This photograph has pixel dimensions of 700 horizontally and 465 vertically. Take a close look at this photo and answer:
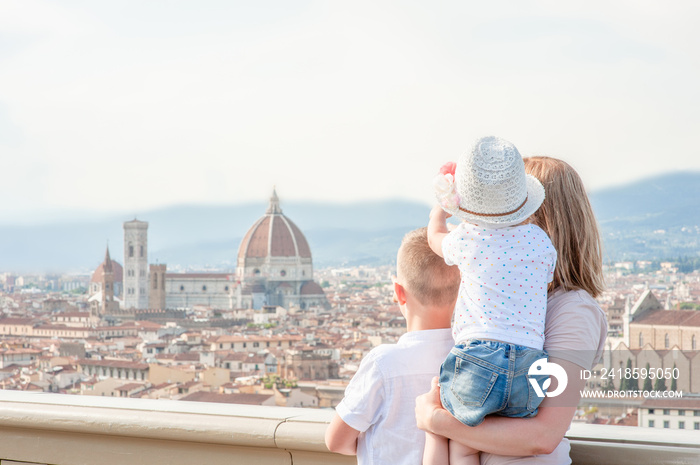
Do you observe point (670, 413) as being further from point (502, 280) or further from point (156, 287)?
point (156, 287)

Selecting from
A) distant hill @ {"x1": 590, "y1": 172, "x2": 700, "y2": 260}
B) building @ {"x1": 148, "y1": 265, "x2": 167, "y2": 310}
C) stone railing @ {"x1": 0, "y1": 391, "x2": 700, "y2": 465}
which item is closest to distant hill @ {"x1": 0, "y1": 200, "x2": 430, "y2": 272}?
building @ {"x1": 148, "y1": 265, "x2": 167, "y2": 310}

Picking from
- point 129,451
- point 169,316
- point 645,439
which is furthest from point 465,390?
point 169,316

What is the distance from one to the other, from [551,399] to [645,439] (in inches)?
6.7

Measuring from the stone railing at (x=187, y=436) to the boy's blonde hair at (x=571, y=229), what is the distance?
163 mm

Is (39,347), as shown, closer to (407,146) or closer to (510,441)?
(407,146)

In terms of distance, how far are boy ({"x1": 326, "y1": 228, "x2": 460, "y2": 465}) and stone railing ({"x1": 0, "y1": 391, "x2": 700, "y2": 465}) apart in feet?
0.34

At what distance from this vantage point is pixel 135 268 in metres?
39.8

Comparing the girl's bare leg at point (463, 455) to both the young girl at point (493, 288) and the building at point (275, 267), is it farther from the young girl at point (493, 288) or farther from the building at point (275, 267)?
the building at point (275, 267)

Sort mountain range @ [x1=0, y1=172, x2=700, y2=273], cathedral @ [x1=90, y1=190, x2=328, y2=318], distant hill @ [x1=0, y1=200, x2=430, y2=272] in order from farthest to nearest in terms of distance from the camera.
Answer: distant hill @ [x1=0, y1=200, x2=430, y2=272], mountain range @ [x1=0, y1=172, x2=700, y2=273], cathedral @ [x1=90, y1=190, x2=328, y2=318]

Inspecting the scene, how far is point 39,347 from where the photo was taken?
79.5 ft

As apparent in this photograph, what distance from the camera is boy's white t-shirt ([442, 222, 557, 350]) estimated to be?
65cm

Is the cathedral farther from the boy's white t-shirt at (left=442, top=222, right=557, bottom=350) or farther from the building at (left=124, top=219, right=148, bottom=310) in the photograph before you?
the boy's white t-shirt at (left=442, top=222, right=557, bottom=350)

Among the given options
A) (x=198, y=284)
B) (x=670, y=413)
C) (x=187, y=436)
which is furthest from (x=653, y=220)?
(x=198, y=284)

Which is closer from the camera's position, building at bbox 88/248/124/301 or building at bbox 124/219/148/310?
building at bbox 88/248/124/301
